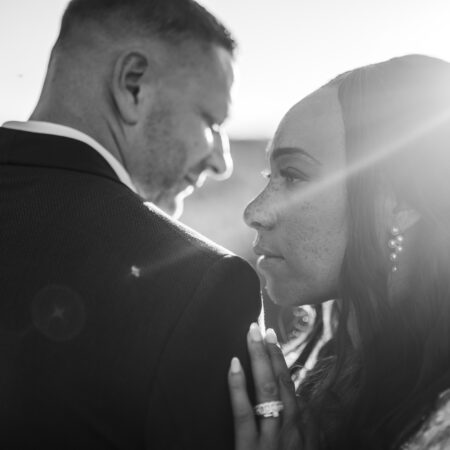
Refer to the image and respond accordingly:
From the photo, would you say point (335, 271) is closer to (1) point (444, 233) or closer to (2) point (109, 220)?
(1) point (444, 233)

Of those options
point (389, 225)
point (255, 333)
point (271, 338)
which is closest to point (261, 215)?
point (389, 225)

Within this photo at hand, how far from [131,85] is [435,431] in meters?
1.65

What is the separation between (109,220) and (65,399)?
501mm

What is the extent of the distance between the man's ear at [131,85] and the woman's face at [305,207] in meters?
0.60

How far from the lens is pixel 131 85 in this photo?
245 cm

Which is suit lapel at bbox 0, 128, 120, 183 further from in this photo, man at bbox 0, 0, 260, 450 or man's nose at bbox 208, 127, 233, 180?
man's nose at bbox 208, 127, 233, 180

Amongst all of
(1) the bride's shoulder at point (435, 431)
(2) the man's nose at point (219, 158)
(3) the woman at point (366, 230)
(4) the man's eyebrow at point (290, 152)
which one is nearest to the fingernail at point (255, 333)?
(3) the woman at point (366, 230)

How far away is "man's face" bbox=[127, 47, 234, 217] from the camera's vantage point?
255 cm

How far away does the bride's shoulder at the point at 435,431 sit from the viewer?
1720 millimetres

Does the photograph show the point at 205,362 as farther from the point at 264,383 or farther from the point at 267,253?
the point at 267,253

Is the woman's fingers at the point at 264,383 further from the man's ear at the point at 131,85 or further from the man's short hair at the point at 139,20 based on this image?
the man's short hair at the point at 139,20

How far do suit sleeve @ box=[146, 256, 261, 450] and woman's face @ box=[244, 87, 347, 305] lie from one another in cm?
73

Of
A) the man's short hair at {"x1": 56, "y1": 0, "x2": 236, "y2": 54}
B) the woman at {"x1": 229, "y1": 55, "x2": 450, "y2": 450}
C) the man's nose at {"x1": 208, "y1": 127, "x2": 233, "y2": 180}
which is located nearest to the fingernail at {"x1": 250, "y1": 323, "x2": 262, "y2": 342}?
the woman at {"x1": 229, "y1": 55, "x2": 450, "y2": 450}

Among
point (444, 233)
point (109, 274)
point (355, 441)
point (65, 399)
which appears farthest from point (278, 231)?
point (65, 399)
